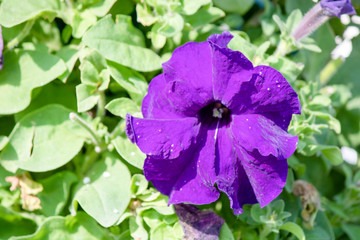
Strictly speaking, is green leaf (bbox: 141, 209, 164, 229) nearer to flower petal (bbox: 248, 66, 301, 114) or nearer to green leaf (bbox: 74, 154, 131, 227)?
green leaf (bbox: 74, 154, 131, 227)

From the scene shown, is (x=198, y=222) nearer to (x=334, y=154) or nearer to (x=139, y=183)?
(x=139, y=183)

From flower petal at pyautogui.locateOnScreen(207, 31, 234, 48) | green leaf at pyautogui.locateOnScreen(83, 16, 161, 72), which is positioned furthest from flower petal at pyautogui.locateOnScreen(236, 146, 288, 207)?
green leaf at pyautogui.locateOnScreen(83, 16, 161, 72)

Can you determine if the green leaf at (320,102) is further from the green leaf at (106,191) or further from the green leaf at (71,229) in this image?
the green leaf at (71,229)

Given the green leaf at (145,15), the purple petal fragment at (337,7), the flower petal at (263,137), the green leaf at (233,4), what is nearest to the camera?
the flower petal at (263,137)

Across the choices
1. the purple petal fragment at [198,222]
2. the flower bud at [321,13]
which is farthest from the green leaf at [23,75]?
the flower bud at [321,13]

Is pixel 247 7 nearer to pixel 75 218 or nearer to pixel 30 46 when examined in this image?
pixel 30 46

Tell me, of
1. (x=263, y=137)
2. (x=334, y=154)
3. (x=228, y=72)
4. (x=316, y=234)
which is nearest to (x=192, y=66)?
(x=228, y=72)

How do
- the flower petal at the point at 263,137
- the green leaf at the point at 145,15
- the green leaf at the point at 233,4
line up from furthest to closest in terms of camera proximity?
the green leaf at the point at 233,4, the green leaf at the point at 145,15, the flower petal at the point at 263,137
